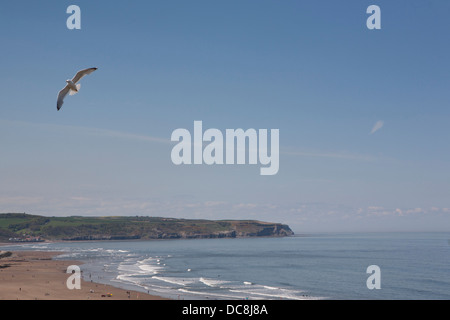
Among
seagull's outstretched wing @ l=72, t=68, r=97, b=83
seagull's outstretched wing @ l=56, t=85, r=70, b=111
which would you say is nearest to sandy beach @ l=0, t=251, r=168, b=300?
seagull's outstretched wing @ l=56, t=85, r=70, b=111

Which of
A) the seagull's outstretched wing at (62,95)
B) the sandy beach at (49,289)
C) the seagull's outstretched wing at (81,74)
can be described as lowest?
→ the sandy beach at (49,289)

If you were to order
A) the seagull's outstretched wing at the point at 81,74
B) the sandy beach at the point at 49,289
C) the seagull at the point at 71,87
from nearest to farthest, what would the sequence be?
the seagull's outstretched wing at the point at 81,74 → the seagull at the point at 71,87 → the sandy beach at the point at 49,289

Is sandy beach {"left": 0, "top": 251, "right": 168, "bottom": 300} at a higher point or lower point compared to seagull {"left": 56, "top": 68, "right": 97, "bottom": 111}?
lower

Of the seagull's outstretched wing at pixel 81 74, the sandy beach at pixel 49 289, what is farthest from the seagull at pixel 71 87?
the sandy beach at pixel 49 289

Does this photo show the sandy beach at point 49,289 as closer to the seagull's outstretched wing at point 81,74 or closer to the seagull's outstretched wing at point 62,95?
the seagull's outstretched wing at point 62,95

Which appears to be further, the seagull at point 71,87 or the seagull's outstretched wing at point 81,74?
the seagull at point 71,87

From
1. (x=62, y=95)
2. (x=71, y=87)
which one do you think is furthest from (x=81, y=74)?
(x=62, y=95)

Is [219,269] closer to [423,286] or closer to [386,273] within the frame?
[386,273]

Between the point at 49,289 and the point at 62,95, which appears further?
the point at 49,289

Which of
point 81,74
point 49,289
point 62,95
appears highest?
point 81,74

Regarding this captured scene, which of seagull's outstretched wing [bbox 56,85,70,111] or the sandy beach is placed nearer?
seagull's outstretched wing [bbox 56,85,70,111]

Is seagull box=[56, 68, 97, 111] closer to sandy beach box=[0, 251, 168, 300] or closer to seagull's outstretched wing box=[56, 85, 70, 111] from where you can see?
seagull's outstretched wing box=[56, 85, 70, 111]

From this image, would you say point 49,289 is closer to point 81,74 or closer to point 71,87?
point 71,87

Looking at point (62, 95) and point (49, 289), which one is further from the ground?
point (62, 95)
